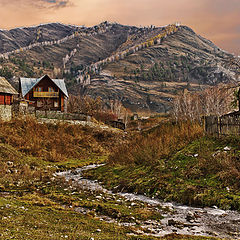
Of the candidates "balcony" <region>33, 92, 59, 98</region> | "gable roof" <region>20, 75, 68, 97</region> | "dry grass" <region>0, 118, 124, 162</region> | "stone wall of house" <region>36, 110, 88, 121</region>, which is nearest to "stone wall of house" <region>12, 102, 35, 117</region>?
"stone wall of house" <region>36, 110, 88, 121</region>

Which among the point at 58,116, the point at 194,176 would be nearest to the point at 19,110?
the point at 58,116

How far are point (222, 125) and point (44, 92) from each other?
183ft

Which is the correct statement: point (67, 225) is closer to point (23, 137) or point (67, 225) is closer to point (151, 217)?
point (151, 217)

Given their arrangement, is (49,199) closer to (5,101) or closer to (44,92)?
(5,101)

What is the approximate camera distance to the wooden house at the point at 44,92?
2621 inches

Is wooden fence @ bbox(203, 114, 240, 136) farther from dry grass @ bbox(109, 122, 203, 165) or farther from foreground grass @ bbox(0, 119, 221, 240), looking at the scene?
foreground grass @ bbox(0, 119, 221, 240)

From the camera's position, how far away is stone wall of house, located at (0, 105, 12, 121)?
40.9m

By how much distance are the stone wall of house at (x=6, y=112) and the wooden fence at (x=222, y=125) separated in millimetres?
31975

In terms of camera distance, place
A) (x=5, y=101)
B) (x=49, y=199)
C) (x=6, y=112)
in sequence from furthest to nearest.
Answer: (x=5, y=101)
(x=6, y=112)
(x=49, y=199)

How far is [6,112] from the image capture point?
42125mm

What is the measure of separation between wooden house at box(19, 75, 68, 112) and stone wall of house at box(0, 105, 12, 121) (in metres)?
22.9

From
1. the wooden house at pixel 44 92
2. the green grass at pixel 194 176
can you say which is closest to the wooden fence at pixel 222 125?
the green grass at pixel 194 176

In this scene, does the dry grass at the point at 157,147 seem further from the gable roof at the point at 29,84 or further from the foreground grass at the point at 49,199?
the gable roof at the point at 29,84

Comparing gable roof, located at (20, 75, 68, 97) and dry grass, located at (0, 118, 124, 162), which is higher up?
gable roof, located at (20, 75, 68, 97)
